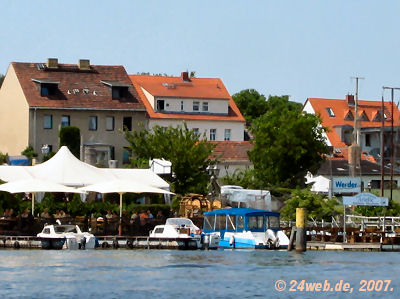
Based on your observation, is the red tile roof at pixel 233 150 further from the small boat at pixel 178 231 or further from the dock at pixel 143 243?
the dock at pixel 143 243

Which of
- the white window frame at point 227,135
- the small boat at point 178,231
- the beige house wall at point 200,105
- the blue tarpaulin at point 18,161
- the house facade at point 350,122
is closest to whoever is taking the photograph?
the small boat at point 178,231

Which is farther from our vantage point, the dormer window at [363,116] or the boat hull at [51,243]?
the dormer window at [363,116]

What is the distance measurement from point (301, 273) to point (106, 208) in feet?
71.2

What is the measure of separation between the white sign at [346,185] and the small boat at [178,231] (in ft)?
35.7

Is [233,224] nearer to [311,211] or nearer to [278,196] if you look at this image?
[311,211]

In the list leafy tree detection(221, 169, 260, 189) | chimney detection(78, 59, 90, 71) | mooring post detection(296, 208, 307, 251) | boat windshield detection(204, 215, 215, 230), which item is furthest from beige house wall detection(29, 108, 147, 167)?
mooring post detection(296, 208, 307, 251)

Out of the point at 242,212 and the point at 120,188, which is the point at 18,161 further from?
the point at 242,212

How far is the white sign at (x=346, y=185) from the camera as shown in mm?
77750

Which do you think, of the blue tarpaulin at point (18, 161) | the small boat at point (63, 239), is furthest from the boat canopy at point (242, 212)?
the blue tarpaulin at point (18, 161)

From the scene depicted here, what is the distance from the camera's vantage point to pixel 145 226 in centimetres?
6981

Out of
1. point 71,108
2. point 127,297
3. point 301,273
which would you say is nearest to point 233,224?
point 301,273

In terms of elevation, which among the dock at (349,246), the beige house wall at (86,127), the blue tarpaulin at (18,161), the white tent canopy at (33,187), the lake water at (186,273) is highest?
the beige house wall at (86,127)

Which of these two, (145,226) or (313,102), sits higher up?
(313,102)

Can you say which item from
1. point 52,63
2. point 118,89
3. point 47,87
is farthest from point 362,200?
point 52,63
